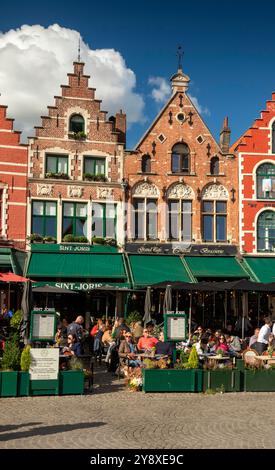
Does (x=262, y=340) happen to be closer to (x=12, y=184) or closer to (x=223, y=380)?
(x=223, y=380)

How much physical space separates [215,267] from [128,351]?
1063 centimetres

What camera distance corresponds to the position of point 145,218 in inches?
1082

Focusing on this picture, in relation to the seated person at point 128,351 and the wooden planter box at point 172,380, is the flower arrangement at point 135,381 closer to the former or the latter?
the wooden planter box at point 172,380

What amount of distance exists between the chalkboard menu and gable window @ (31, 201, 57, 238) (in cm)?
1243

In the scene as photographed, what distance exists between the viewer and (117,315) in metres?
Result: 26.2

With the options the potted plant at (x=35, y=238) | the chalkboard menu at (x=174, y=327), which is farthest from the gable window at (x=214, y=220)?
the chalkboard menu at (x=174, y=327)

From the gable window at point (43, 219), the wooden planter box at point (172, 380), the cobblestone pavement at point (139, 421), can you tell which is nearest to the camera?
the cobblestone pavement at point (139, 421)

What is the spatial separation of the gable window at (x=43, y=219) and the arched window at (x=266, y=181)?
9.35 meters

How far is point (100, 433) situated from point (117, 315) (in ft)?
55.3

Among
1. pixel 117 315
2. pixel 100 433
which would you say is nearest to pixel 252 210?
pixel 117 315

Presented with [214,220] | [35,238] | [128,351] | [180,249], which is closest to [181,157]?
[214,220]

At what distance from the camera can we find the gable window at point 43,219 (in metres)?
26.5
